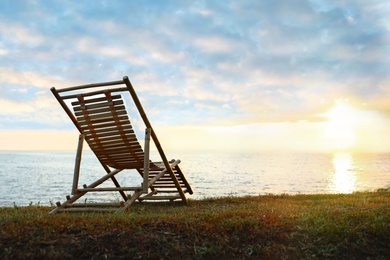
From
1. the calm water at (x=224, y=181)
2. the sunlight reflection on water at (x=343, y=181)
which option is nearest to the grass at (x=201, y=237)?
the calm water at (x=224, y=181)

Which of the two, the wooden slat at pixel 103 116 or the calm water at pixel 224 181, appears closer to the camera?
the wooden slat at pixel 103 116

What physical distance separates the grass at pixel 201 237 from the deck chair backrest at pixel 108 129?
264 centimetres

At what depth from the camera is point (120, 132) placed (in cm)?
790

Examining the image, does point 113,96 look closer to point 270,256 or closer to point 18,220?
point 18,220

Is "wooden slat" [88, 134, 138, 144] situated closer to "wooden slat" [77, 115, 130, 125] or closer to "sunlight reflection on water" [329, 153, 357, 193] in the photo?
"wooden slat" [77, 115, 130, 125]

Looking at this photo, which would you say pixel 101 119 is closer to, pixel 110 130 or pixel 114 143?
pixel 110 130

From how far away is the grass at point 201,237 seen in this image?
4.33 meters

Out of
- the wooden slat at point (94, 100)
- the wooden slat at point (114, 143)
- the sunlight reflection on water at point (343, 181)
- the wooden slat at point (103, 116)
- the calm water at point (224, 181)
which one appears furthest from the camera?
the sunlight reflection on water at point (343, 181)

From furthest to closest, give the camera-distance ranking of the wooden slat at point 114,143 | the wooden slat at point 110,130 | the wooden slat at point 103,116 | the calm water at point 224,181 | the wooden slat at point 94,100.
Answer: the calm water at point 224,181, the wooden slat at point 114,143, the wooden slat at point 110,130, the wooden slat at point 103,116, the wooden slat at point 94,100

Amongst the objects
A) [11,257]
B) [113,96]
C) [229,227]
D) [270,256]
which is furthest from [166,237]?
[113,96]

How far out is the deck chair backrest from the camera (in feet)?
24.9

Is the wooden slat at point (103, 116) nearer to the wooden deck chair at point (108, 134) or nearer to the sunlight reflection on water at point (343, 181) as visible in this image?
the wooden deck chair at point (108, 134)

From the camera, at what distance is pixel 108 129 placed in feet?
25.9

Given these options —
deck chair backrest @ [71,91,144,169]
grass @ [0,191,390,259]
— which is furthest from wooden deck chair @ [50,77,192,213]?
grass @ [0,191,390,259]
